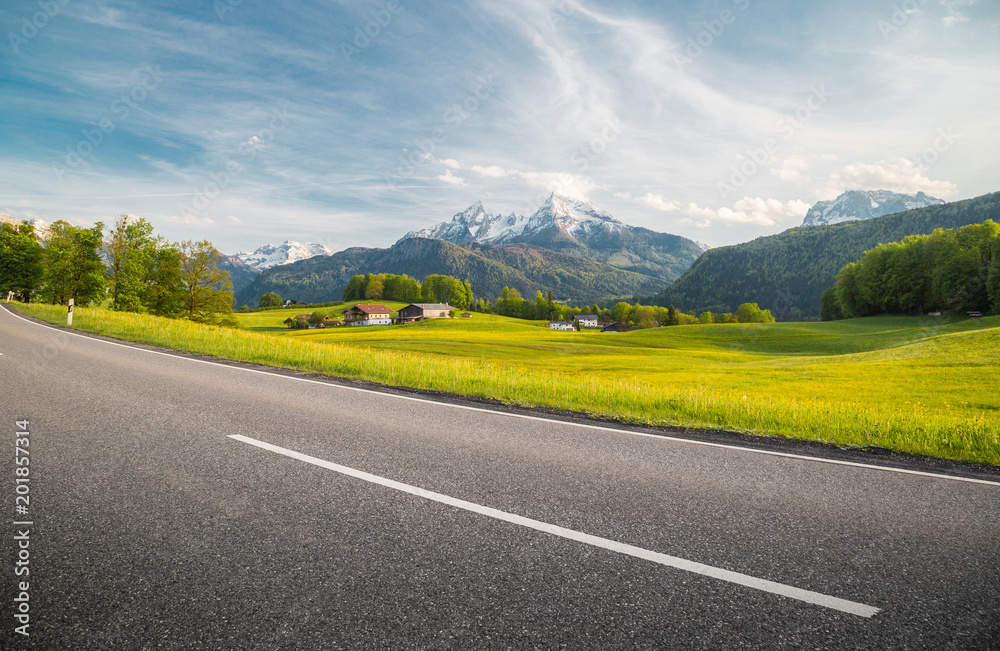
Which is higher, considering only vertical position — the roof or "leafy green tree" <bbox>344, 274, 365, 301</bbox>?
"leafy green tree" <bbox>344, 274, 365, 301</bbox>

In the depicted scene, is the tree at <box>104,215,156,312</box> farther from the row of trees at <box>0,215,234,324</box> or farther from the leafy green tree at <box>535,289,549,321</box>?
the leafy green tree at <box>535,289,549,321</box>

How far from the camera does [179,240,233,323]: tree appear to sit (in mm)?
39844

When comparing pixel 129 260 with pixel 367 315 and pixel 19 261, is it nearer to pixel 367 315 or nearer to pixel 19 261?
pixel 19 261

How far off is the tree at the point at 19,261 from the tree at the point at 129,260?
1904cm

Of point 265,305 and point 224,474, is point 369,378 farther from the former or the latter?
point 265,305

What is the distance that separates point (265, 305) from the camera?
175375 millimetres

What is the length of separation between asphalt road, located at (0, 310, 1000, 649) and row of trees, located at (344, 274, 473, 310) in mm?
156876

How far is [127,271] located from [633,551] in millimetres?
56871

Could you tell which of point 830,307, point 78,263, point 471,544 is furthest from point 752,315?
point 471,544

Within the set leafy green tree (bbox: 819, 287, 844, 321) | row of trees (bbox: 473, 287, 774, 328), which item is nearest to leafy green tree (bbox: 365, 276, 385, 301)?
row of trees (bbox: 473, 287, 774, 328)

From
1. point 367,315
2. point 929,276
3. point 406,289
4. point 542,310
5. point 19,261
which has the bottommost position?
point 367,315

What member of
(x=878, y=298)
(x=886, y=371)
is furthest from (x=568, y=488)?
(x=878, y=298)

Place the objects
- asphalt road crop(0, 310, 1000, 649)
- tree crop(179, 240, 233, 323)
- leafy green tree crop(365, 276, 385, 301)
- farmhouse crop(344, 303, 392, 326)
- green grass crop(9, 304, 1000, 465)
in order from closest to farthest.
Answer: asphalt road crop(0, 310, 1000, 649) → green grass crop(9, 304, 1000, 465) → tree crop(179, 240, 233, 323) → farmhouse crop(344, 303, 392, 326) → leafy green tree crop(365, 276, 385, 301)

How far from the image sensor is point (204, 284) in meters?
41.2
